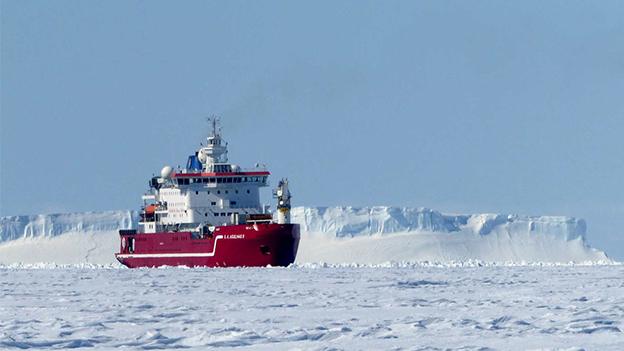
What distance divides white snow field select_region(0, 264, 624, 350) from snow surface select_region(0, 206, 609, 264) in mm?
46679

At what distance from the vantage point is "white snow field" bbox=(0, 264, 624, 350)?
16500mm

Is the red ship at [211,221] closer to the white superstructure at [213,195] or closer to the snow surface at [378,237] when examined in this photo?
the white superstructure at [213,195]

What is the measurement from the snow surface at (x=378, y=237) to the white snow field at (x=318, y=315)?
46.7 metres

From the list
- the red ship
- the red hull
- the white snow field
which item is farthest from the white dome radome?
the white snow field

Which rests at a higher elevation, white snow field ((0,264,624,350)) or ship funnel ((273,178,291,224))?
ship funnel ((273,178,291,224))

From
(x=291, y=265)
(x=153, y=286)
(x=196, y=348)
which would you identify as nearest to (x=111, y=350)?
(x=196, y=348)

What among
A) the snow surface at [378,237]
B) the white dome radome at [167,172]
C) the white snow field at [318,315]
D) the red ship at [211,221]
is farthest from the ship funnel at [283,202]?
the snow surface at [378,237]

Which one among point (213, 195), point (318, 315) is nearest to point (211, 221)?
point (213, 195)

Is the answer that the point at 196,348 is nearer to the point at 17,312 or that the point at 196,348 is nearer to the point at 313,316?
the point at 313,316

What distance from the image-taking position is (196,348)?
52.7ft

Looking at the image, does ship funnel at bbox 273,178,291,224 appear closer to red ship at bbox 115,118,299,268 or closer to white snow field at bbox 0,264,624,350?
red ship at bbox 115,118,299,268

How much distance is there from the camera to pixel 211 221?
48.8m

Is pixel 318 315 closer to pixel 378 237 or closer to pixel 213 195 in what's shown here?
pixel 213 195

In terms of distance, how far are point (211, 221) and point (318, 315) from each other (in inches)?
1139
